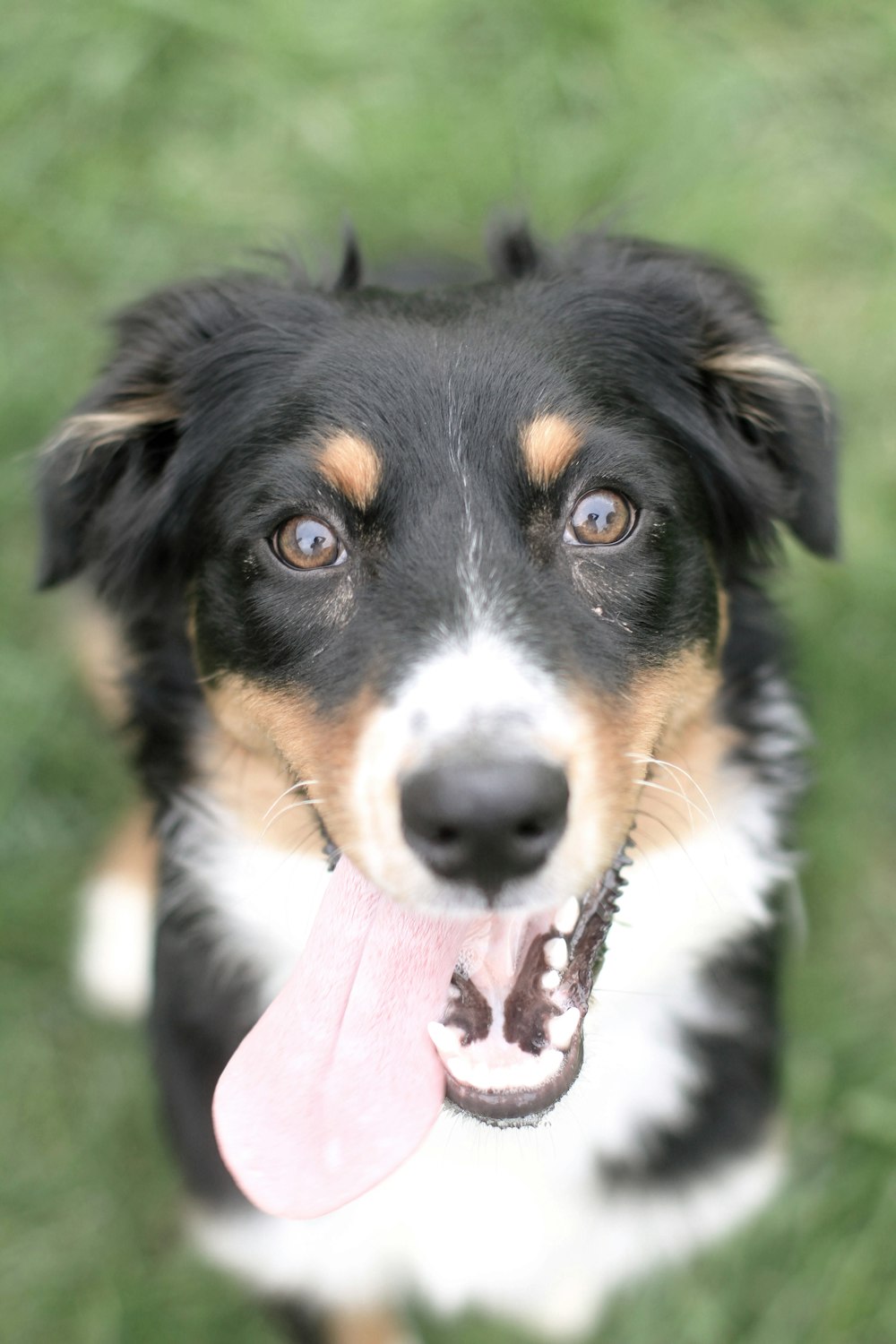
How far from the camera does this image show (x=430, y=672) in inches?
87.5

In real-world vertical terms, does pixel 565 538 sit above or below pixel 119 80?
below

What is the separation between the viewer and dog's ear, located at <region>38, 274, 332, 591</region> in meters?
2.90

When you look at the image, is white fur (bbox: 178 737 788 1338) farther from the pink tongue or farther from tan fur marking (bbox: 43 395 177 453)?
tan fur marking (bbox: 43 395 177 453)

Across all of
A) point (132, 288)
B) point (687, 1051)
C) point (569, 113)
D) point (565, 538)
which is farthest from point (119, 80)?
point (687, 1051)

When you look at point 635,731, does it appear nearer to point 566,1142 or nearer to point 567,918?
point 567,918

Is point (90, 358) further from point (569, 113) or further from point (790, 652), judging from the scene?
point (790, 652)

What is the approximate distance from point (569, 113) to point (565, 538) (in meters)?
3.46

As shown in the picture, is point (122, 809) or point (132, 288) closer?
point (122, 809)

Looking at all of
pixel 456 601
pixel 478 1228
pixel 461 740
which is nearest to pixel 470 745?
pixel 461 740

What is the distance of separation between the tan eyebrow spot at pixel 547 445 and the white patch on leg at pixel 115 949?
7.95 feet

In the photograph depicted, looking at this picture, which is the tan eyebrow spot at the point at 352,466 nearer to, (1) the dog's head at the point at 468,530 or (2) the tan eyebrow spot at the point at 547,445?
(1) the dog's head at the point at 468,530

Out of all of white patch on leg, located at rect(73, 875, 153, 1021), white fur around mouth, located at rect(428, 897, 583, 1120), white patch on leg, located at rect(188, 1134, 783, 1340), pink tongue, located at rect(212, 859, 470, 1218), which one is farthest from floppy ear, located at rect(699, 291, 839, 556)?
white patch on leg, located at rect(73, 875, 153, 1021)

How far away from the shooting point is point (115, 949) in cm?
439

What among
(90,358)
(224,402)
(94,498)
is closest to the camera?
(224,402)
